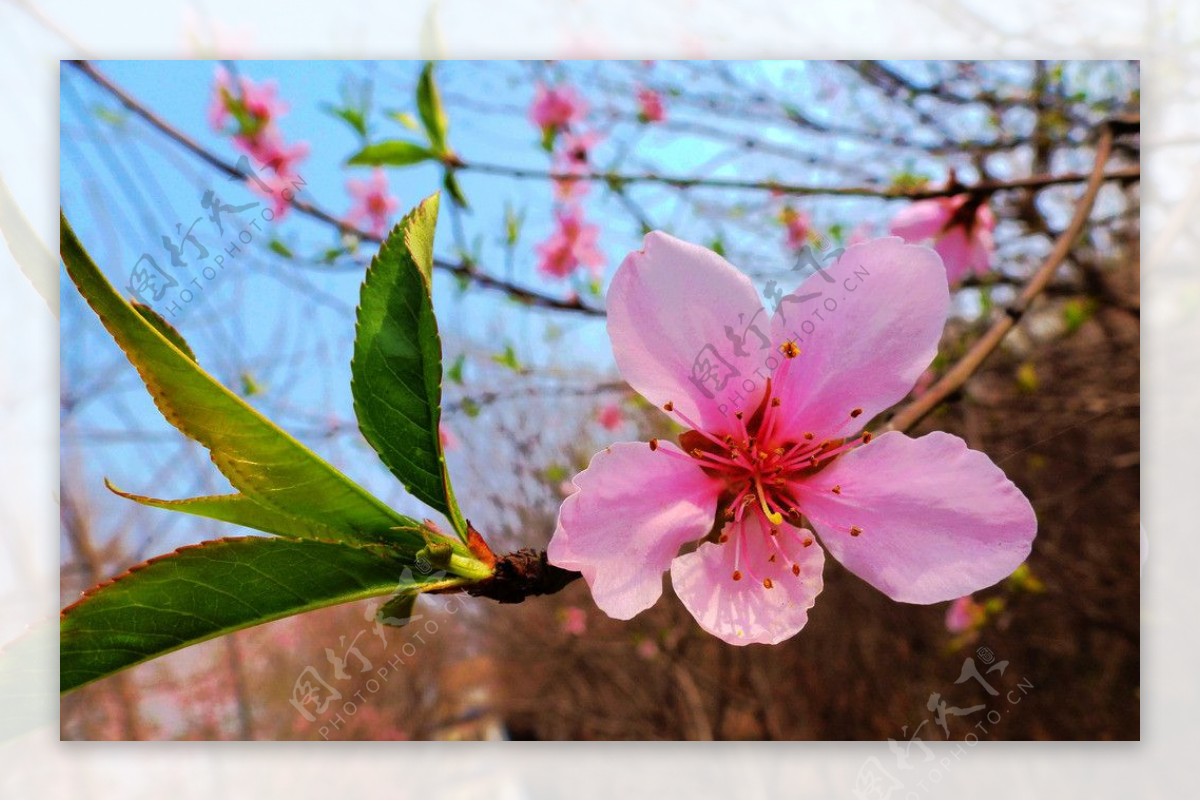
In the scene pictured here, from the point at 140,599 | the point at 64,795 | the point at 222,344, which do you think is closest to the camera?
the point at 140,599

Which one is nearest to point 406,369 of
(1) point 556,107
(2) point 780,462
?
(2) point 780,462

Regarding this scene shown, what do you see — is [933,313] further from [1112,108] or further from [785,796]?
[1112,108]

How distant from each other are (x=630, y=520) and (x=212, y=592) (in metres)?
0.22

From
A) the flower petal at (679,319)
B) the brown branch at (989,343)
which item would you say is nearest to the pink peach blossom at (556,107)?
the brown branch at (989,343)

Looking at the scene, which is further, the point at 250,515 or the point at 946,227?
the point at 946,227

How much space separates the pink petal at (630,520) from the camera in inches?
19.8

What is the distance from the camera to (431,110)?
106 centimetres

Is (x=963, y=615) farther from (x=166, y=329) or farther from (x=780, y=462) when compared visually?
(x=166, y=329)

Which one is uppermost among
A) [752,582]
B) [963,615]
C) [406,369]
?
[406,369]

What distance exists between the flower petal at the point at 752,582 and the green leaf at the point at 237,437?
18cm

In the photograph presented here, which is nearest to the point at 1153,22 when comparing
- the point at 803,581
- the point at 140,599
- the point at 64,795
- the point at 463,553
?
the point at 803,581

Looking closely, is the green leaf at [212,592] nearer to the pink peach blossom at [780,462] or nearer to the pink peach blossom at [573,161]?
the pink peach blossom at [780,462]

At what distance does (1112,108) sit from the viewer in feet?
4.64

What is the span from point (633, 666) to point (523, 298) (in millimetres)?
935
